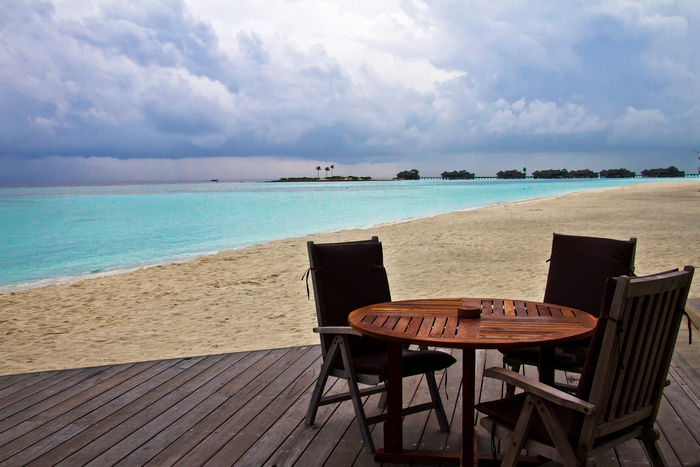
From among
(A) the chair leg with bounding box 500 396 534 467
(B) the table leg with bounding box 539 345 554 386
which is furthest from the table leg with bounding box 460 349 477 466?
(B) the table leg with bounding box 539 345 554 386

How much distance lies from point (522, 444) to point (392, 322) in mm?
751

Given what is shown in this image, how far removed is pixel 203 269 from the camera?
10.5 m

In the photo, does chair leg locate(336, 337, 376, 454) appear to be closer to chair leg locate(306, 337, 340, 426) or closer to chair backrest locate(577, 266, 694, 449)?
chair leg locate(306, 337, 340, 426)

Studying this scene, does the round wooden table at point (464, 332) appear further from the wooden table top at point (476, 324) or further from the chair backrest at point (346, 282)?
the chair backrest at point (346, 282)

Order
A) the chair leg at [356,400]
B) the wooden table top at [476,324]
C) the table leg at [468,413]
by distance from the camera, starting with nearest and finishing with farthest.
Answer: the wooden table top at [476,324] < the table leg at [468,413] < the chair leg at [356,400]

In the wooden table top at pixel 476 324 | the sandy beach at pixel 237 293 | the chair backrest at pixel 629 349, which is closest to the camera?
the chair backrest at pixel 629 349

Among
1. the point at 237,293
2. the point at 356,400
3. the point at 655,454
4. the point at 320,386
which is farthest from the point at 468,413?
the point at 237,293

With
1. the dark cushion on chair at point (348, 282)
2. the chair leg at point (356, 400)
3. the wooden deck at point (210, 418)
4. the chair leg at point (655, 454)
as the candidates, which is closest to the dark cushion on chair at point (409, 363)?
the chair leg at point (356, 400)

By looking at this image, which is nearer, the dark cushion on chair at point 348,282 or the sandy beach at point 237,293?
the dark cushion on chair at point 348,282

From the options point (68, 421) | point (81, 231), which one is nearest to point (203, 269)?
point (68, 421)

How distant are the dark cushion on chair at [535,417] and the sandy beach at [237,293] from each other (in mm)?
3203

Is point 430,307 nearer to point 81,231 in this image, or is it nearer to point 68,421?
point 68,421

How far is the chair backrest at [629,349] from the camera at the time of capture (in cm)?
159

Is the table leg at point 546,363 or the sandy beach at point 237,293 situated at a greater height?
the table leg at point 546,363
